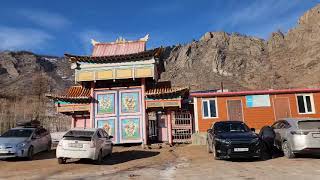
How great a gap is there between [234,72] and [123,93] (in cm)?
8483

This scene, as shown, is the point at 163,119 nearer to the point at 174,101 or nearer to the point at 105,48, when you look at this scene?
the point at 174,101

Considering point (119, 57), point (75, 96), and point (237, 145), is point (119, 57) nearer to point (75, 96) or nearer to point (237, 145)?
point (75, 96)

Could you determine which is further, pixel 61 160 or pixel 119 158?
pixel 119 158

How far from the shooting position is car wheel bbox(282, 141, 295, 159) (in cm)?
1295

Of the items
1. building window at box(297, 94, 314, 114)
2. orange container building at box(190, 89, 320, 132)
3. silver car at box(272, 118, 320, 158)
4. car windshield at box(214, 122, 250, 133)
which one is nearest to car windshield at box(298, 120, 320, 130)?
silver car at box(272, 118, 320, 158)

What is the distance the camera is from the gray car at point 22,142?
1495cm

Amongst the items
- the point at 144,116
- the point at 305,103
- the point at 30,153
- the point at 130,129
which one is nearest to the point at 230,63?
the point at 305,103

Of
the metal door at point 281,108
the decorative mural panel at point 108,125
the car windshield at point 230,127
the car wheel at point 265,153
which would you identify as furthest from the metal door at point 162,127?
the car windshield at point 230,127

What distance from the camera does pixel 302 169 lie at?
1016 cm

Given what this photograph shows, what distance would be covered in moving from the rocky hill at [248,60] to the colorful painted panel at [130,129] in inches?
2460

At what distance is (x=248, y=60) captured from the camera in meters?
107

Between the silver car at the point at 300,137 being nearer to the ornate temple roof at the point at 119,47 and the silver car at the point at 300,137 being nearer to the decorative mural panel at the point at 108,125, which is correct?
the decorative mural panel at the point at 108,125

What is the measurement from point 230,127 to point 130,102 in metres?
9.71

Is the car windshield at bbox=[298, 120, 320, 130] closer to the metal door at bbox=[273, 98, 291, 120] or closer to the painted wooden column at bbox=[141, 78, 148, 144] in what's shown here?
the metal door at bbox=[273, 98, 291, 120]
